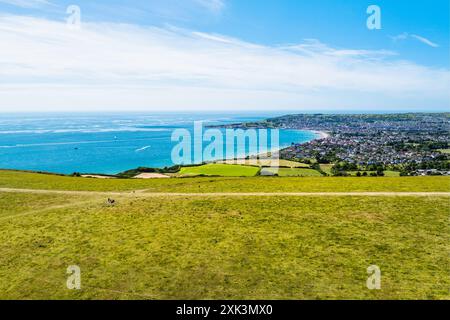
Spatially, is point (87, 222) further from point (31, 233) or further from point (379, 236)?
point (379, 236)

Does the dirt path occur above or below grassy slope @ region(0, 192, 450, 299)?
above

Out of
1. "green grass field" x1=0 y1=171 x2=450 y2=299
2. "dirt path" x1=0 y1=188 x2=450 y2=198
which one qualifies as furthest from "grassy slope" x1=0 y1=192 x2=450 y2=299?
"dirt path" x1=0 y1=188 x2=450 y2=198

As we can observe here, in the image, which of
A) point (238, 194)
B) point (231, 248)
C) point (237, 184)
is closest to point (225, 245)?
point (231, 248)

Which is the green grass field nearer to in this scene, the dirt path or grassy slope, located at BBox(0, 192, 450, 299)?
grassy slope, located at BBox(0, 192, 450, 299)

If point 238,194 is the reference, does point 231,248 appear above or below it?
below

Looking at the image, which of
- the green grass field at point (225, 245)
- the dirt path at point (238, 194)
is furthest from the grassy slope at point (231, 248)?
the dirt path at point (238, 194)

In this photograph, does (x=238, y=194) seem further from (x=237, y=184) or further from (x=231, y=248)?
(x=231, y=248)
